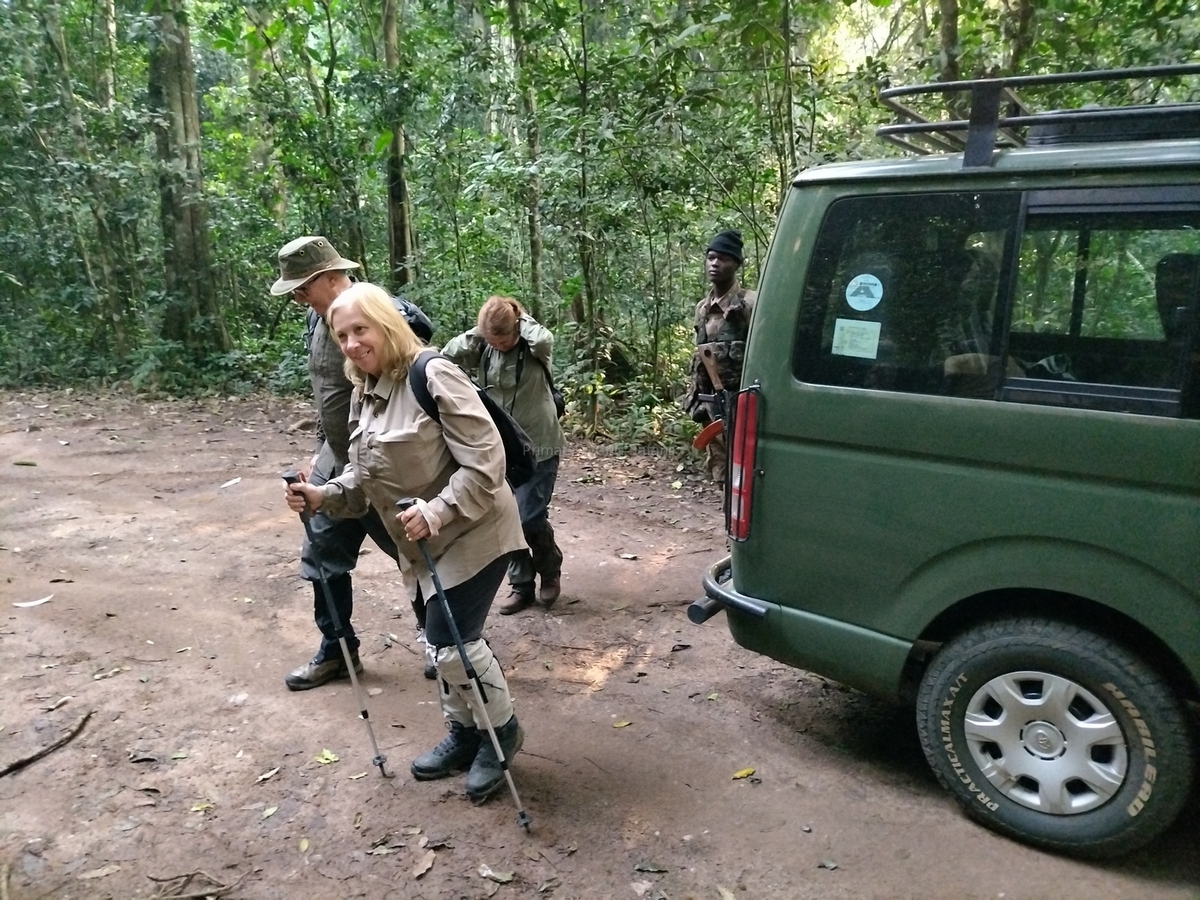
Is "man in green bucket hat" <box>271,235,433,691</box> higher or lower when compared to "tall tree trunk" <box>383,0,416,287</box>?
lower

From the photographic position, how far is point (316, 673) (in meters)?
4.16

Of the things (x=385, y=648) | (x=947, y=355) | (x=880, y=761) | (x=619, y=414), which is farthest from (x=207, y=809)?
(x=619, y=414)

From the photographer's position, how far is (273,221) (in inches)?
532

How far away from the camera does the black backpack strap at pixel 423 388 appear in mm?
2946

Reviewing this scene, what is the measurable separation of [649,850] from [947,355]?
6.34 feet

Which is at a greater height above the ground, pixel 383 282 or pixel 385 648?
pixel 383 282

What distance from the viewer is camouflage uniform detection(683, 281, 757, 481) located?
6398mm

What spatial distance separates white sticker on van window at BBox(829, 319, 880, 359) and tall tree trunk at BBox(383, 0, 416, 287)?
9.97 metres

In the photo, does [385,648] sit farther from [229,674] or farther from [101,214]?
[101,214]

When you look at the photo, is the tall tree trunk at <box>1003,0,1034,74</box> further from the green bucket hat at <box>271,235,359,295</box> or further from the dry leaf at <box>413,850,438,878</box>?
the dry leaf at <box>413,850,438,878</box>

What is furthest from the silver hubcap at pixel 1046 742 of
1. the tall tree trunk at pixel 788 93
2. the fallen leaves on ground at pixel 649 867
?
the tall tree trunk at pixel 788 93

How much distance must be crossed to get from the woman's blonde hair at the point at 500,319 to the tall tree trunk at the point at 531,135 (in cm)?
421

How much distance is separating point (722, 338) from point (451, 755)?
13.1 ft

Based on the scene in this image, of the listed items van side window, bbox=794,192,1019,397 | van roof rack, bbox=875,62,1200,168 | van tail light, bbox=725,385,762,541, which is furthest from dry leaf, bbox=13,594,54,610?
van roof rack, bbox=875,62,1200,168
